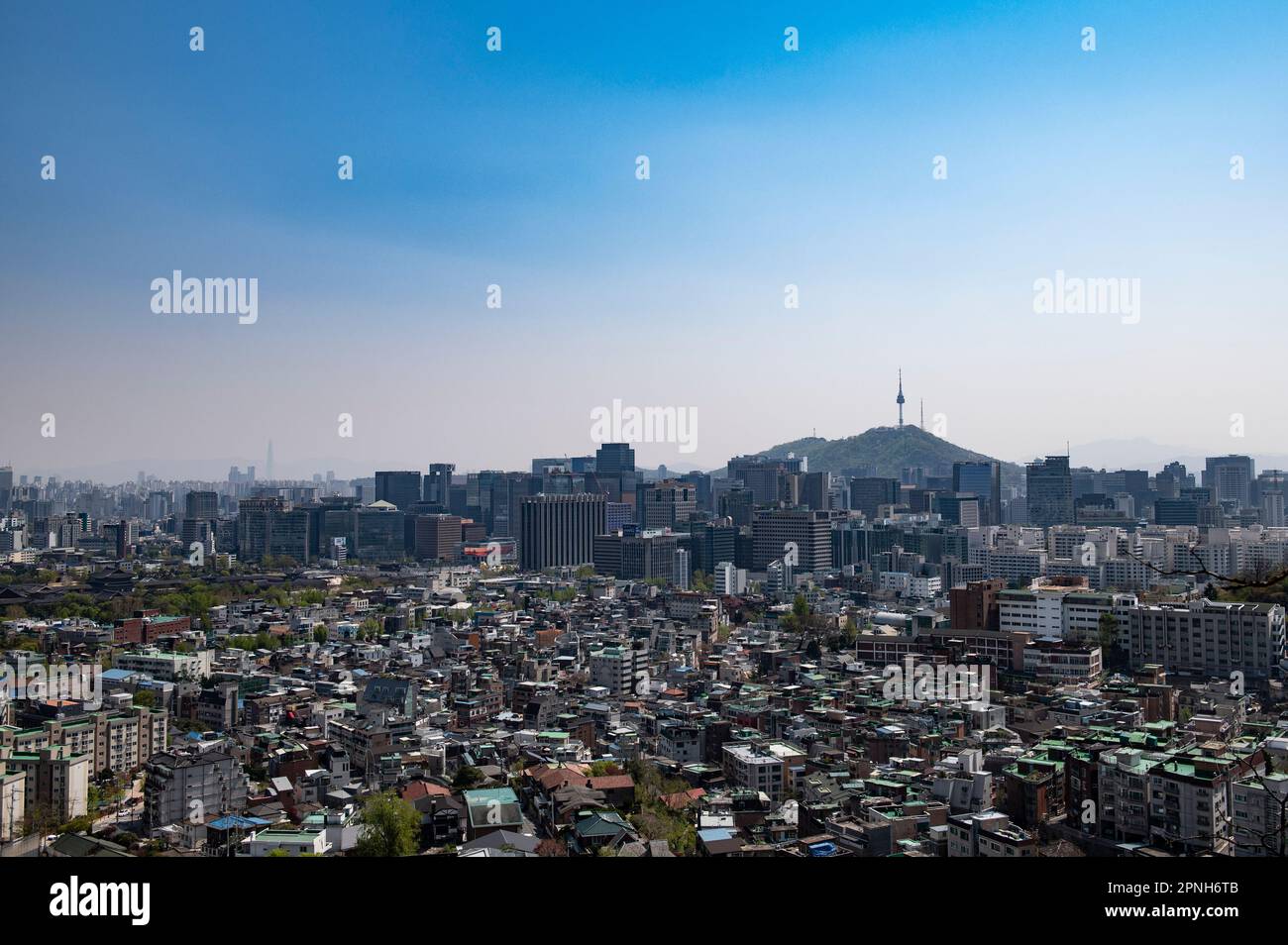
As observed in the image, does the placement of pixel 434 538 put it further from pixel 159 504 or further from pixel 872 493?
pixel 872 493

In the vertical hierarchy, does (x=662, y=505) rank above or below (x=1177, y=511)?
above

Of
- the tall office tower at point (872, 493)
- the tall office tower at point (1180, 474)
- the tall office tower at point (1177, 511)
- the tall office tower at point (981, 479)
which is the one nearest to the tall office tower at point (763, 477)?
the tall office tower at point (872, 493)

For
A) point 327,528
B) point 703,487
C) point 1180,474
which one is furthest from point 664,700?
point 1180,474

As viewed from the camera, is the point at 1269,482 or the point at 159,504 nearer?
the point at 1269,482

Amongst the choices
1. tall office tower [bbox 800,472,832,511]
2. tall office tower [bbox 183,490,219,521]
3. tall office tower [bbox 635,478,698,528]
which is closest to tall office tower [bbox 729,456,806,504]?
tall office tower [bbox 800,472,832,511]

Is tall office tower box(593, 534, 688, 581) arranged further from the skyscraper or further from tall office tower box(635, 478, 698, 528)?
the skyscraper

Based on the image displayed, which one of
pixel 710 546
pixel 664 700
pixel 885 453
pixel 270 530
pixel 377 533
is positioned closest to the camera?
pixel 664 700
